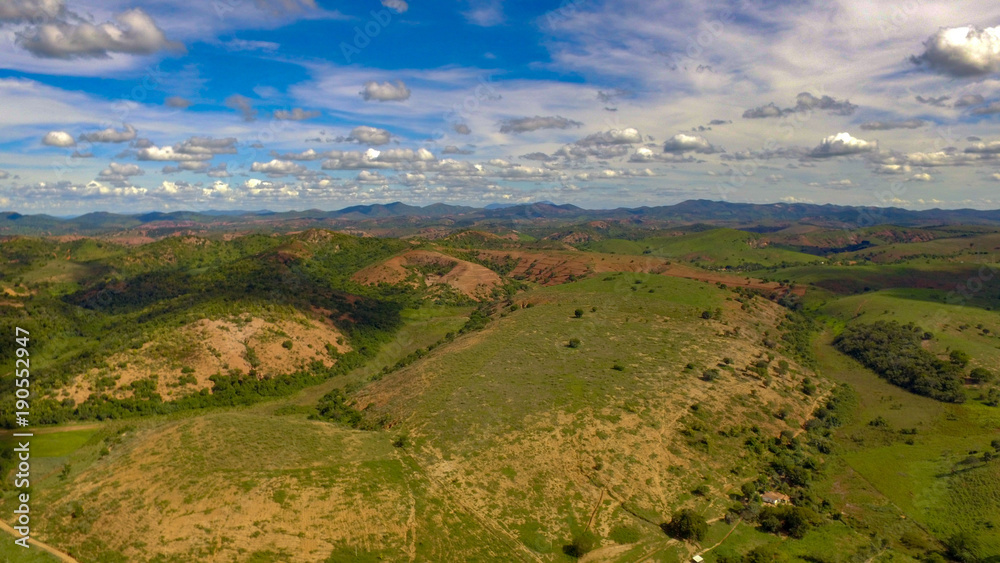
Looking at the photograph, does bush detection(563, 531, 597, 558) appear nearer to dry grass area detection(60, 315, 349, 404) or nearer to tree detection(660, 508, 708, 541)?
tree detection(660, 508, 708, 541)

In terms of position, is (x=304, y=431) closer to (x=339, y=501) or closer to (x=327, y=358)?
(x=339, y=501)

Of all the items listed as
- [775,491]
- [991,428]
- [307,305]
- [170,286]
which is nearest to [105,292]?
[170,286]

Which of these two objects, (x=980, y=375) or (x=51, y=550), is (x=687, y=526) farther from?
(x=980, y=375)

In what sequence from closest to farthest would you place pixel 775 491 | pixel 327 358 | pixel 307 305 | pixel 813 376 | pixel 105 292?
pixel 775 491 < pixel 813 376 < pixel 327 358 < pixel 307 305 < pixel 105 292

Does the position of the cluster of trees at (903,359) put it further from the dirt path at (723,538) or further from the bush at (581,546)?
the bush at (581,546)

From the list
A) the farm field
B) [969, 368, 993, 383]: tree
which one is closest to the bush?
the farm field
